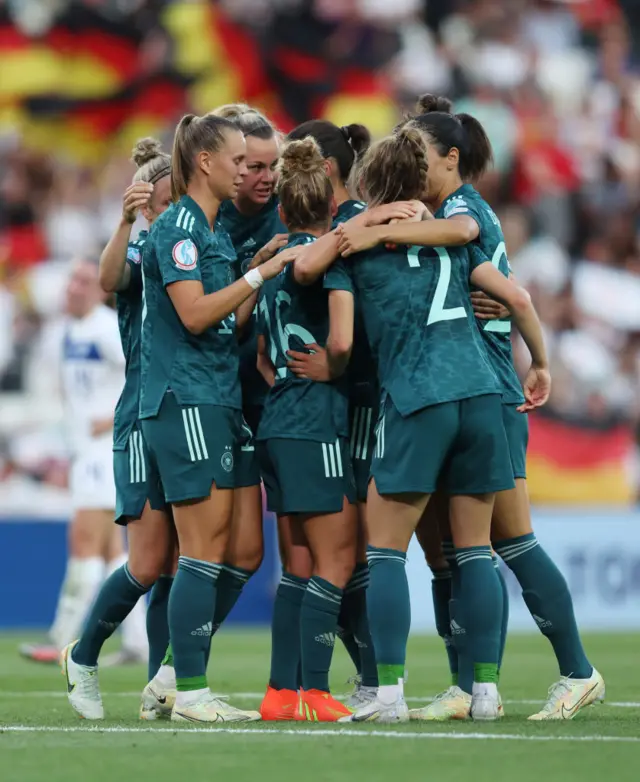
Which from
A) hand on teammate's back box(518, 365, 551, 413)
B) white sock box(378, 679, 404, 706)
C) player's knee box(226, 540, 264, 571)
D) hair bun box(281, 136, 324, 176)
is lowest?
white sock box(378, 679, 404, 706)

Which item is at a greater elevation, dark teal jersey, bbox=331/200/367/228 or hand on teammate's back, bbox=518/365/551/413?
dark teal jersey, bbox=331/200/367/228

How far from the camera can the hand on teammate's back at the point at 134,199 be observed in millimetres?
5078

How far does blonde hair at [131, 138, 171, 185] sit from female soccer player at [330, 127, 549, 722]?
3.23ft

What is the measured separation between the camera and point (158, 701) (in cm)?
518

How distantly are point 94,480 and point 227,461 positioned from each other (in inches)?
141

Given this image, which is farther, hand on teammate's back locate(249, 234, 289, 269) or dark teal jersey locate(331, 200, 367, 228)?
dark teal jersey locate(331, 200, 367, 228)

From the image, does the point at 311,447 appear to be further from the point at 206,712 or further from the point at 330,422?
the point at 206,712

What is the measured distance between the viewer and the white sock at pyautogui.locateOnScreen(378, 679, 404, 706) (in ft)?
15.0

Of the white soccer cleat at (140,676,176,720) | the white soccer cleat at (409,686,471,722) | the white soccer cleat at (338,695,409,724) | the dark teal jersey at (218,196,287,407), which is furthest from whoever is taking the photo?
the dark teal jersey at (218,196,287,407)

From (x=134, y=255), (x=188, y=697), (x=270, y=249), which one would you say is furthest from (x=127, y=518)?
(x=270, y=249)

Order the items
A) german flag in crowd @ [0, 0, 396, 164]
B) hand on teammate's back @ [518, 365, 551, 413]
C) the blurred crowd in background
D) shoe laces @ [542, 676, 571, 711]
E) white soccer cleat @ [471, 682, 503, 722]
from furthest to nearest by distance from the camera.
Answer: german flag in crowd @ [0, 0, 396, 164]
the blurred crowd in background
hand on teammate's back @ [518, 365, 551, 413]
shoe laces @ [542, 676, 571, 711]
white soccer cleat @ [471, 682, 503, 722]

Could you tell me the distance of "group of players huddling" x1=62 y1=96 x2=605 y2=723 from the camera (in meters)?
4.72

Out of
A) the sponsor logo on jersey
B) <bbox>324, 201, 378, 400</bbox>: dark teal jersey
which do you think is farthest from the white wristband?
the sponsor logo on jersey

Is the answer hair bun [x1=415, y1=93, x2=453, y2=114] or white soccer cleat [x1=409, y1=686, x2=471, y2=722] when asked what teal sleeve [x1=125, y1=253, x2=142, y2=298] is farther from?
white soccer cleat [x1=409, y1=686, x2=471, y2=722]
